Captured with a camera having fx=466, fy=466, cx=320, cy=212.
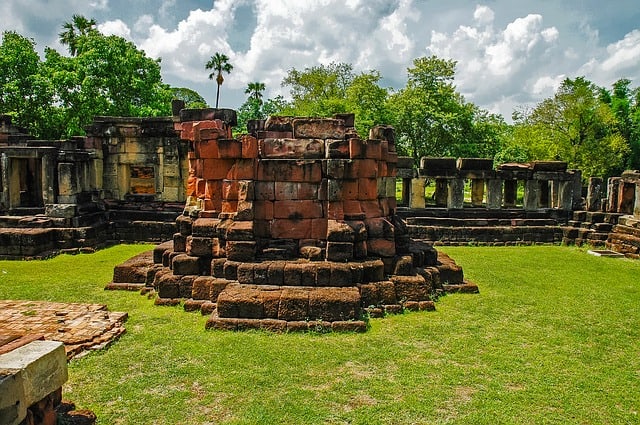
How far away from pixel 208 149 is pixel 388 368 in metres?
4.76

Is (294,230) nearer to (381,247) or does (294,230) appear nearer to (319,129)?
(381,247)

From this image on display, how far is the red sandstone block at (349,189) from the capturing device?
7.77 meters

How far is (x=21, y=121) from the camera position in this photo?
79.2 ft

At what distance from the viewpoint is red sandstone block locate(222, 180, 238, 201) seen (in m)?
7.84

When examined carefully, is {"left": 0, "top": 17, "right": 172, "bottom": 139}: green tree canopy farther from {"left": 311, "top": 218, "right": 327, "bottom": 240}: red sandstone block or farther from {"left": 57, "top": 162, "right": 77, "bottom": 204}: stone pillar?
{"left": 311, "top": 218, "right": 327, "bottom": 240}: red sandstone block

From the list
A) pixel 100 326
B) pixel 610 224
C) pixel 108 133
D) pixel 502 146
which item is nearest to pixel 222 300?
pixel 100 326

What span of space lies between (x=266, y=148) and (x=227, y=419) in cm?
474

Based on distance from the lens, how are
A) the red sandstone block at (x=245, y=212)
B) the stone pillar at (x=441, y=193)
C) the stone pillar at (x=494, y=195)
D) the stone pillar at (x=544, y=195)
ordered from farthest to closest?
the stone pillar at (x=544, y=195), the stone pillar at (x=441, y=193), the stone pillar at (x=494, y=195), the red sandstone block at (x=245, y=212)

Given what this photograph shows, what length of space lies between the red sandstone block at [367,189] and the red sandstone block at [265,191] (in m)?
1.46

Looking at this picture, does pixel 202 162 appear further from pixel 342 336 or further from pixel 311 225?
pixel 342 336

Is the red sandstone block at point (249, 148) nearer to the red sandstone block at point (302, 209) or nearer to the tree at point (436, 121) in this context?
the red sandstone block at point (302, 209)

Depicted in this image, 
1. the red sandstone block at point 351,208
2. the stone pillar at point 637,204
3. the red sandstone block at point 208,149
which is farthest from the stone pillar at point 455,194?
the red sandstone block at point 208,149

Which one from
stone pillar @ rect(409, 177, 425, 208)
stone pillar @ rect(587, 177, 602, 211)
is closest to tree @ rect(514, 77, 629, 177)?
stone pillar @ rect(587, 177, 602, 211)

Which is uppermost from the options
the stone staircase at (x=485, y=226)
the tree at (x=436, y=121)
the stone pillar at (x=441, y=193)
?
the tree at (x=436, y=121)
